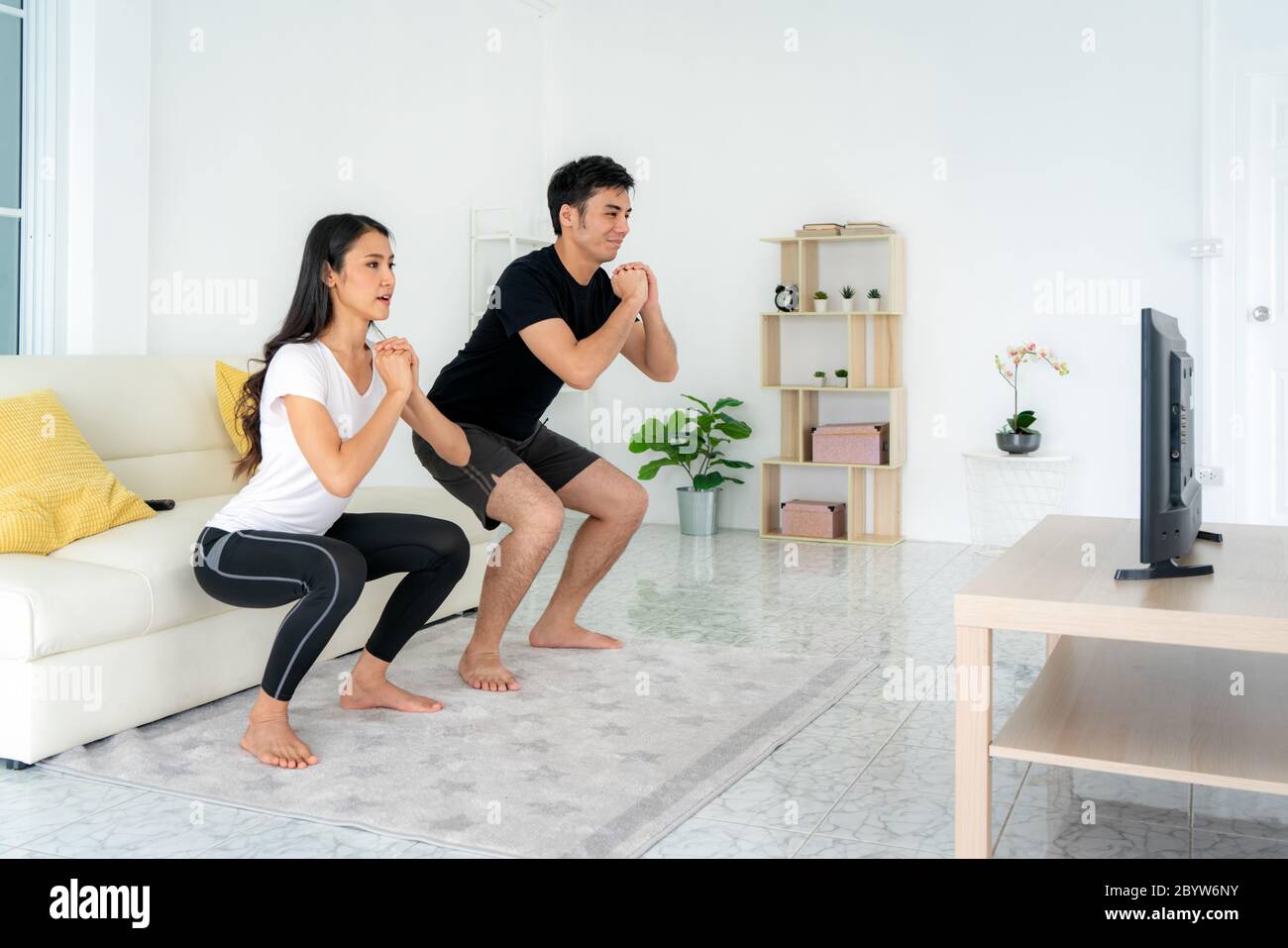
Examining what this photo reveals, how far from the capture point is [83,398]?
2.93 meters

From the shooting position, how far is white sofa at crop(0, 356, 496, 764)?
7.34 feet

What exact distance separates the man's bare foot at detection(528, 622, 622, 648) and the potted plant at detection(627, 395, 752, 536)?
90.0 inches

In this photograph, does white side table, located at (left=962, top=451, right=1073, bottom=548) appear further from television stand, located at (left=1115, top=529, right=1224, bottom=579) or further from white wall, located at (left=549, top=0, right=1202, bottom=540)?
television stand, located at (left=1115, top=529, right=1224, bottom=579)

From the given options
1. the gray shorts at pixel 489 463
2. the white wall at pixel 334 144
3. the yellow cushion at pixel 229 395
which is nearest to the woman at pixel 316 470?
the gray shorts at pixel 489 463

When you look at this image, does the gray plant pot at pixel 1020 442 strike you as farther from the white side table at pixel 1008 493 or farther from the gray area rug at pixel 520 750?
the gray area rug at pixel 520 750

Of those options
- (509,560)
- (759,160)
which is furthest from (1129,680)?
(759,160)

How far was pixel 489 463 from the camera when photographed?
9.46ft

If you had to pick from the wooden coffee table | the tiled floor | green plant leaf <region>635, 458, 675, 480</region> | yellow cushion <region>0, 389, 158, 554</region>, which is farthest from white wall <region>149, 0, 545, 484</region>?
the wooden coffee table

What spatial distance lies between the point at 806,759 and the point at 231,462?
186cm

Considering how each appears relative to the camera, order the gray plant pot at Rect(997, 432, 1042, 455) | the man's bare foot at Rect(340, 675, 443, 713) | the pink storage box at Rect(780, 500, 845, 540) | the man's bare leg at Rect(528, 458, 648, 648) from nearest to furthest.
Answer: the man's bare foot at Rect(340, 675, 443, 713)
the man's bare leg at Rect(528, 458, 648, 648)
the gray plant pot at Rect(997, 432, 1042, 455)
the pink storage box at Rect(780, 500, 845, 540)
